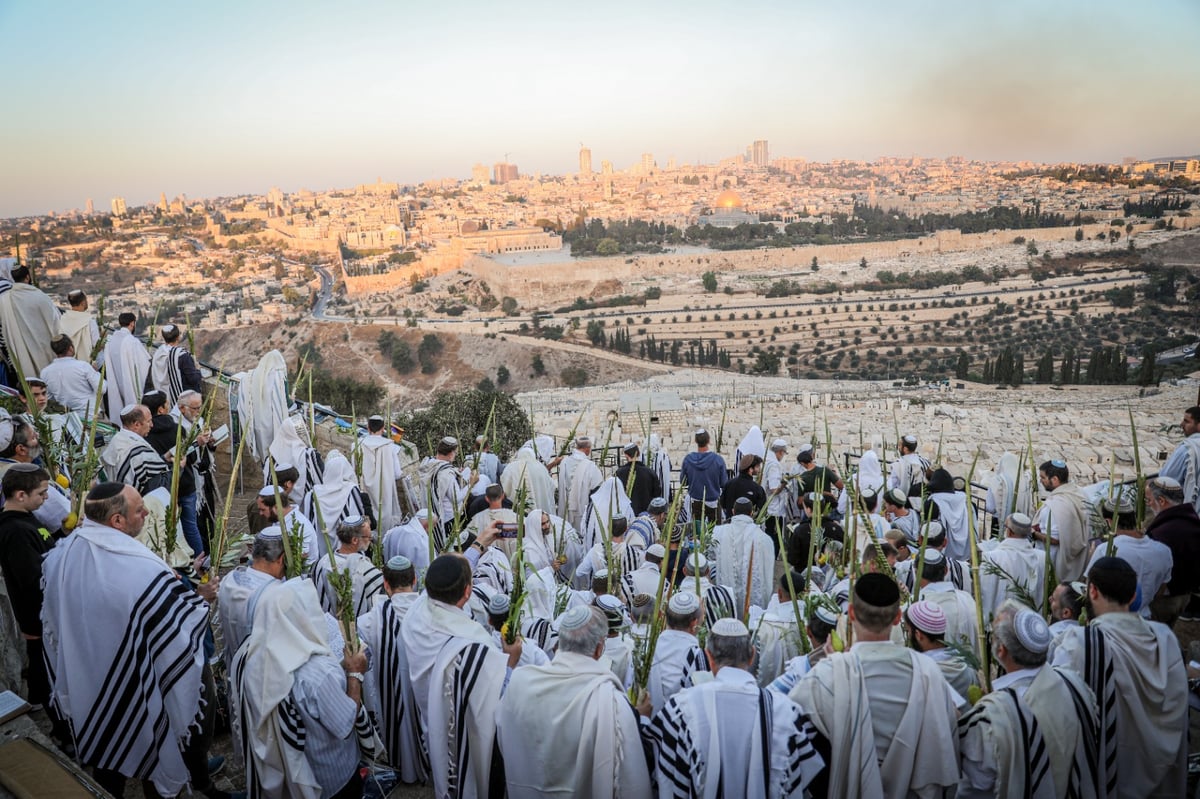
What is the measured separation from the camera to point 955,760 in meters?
2.00

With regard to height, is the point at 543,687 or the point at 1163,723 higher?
the point at 543,687

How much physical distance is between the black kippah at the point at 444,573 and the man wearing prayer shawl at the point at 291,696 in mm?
319

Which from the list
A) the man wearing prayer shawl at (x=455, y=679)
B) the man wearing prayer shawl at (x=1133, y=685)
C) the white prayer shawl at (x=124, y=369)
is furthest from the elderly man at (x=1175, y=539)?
the white prayer shawl at (x=124, y=369)

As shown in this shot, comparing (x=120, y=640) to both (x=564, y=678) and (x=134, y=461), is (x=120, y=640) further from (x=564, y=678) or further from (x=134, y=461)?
(x=134, y=461)

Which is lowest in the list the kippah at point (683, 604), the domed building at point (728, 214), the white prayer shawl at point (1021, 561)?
the white prayer shawl at point (1021, 561)

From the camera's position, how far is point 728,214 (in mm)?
102062

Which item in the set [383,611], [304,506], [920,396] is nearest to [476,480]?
[304,506]

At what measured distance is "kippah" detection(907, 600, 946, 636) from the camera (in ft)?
7.30

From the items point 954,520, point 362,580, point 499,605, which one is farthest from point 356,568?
point 954,520

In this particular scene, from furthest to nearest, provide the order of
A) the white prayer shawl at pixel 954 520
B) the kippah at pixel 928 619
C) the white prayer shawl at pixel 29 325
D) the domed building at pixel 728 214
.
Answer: the domed building at pixel 728 214, the white prayer shawl at pixel 29 325, the white prayer shawl at pixel 954 520, the kippah at pixel 928 619

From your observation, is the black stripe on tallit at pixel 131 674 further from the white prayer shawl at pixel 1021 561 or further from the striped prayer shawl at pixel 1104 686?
the white prayer shawl at pixel 1021 561

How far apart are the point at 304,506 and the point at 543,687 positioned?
2.64 meters

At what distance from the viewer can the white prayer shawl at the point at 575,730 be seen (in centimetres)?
201

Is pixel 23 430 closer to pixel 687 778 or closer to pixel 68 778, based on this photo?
pixel 68 778
